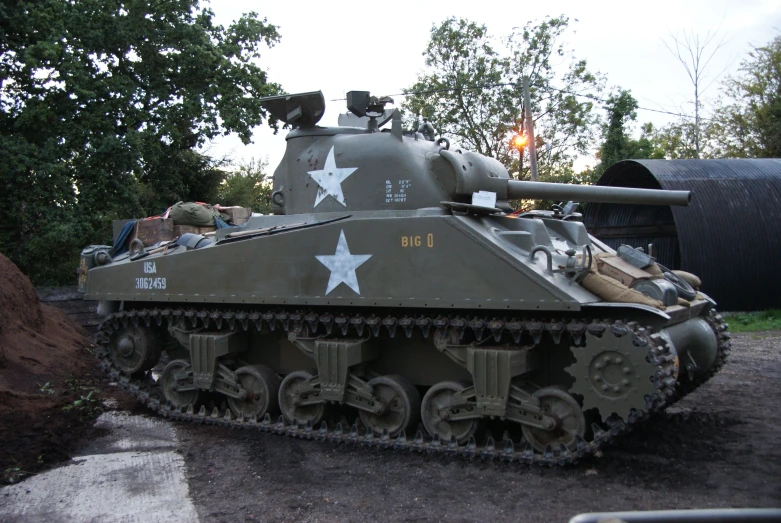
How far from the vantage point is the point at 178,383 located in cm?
931

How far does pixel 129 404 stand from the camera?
33.2 ft

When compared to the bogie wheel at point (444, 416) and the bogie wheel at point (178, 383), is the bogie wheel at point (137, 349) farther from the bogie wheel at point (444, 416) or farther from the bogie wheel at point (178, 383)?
the bogie wheel at point (444, 416)

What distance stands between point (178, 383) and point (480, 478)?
178 inches

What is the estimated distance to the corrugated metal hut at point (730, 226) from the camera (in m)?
16.9

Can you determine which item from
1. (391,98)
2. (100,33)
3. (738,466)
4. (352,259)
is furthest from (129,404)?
(100,33)

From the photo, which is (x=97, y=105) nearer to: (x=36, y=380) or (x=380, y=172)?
(x=36, y=380)

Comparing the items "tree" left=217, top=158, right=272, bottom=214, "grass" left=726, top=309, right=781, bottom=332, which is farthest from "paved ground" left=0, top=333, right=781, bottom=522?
"tree" left=217, top=158, right=272, bottom=214

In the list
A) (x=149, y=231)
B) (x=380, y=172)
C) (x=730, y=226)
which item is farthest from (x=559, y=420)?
(x=730, y=226)

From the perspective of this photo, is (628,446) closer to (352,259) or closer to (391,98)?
(352,259)

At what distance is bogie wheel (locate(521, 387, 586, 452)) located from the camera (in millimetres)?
6590

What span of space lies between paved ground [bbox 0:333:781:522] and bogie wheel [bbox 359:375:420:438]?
0.36m

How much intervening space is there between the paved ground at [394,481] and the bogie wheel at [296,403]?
14.1 inches

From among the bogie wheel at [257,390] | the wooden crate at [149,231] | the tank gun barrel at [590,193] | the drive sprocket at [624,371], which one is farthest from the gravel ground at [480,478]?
the wooden crate at [149,231]

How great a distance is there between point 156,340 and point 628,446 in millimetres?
6059
